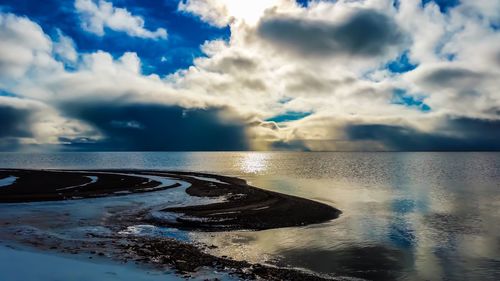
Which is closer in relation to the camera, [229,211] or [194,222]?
[194,222]

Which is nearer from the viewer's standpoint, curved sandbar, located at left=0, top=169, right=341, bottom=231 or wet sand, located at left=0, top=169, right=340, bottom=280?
wet sand, located at left=0, top=169, right=340, bottom=280

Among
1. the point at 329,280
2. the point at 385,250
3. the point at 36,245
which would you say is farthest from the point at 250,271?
the point at 36,245

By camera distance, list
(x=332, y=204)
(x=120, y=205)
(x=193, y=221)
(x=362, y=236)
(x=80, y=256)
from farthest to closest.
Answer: (x=332, y=204) < (x=120, y=205) < (x=193, y=221) < (x=362, y=236) < (x=80, y=256)

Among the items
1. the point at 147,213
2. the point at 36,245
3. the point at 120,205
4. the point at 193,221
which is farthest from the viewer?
the point at 120,205

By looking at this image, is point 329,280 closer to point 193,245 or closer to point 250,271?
point 250,271

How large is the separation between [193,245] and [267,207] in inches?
644

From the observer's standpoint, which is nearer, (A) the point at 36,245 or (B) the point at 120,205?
(A) the point at 36,245

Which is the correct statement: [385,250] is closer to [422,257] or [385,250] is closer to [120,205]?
[422,257]

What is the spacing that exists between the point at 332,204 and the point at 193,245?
2391 cm

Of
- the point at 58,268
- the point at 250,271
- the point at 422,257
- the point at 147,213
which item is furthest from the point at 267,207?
the point at 58,268

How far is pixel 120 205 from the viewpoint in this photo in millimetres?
36906

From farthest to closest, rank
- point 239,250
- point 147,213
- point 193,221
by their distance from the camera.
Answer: point 147,213, point 193,221, point 239,250

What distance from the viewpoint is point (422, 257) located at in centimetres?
2016

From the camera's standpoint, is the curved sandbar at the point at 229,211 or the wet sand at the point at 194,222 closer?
the wet sand at the point at 194,222
